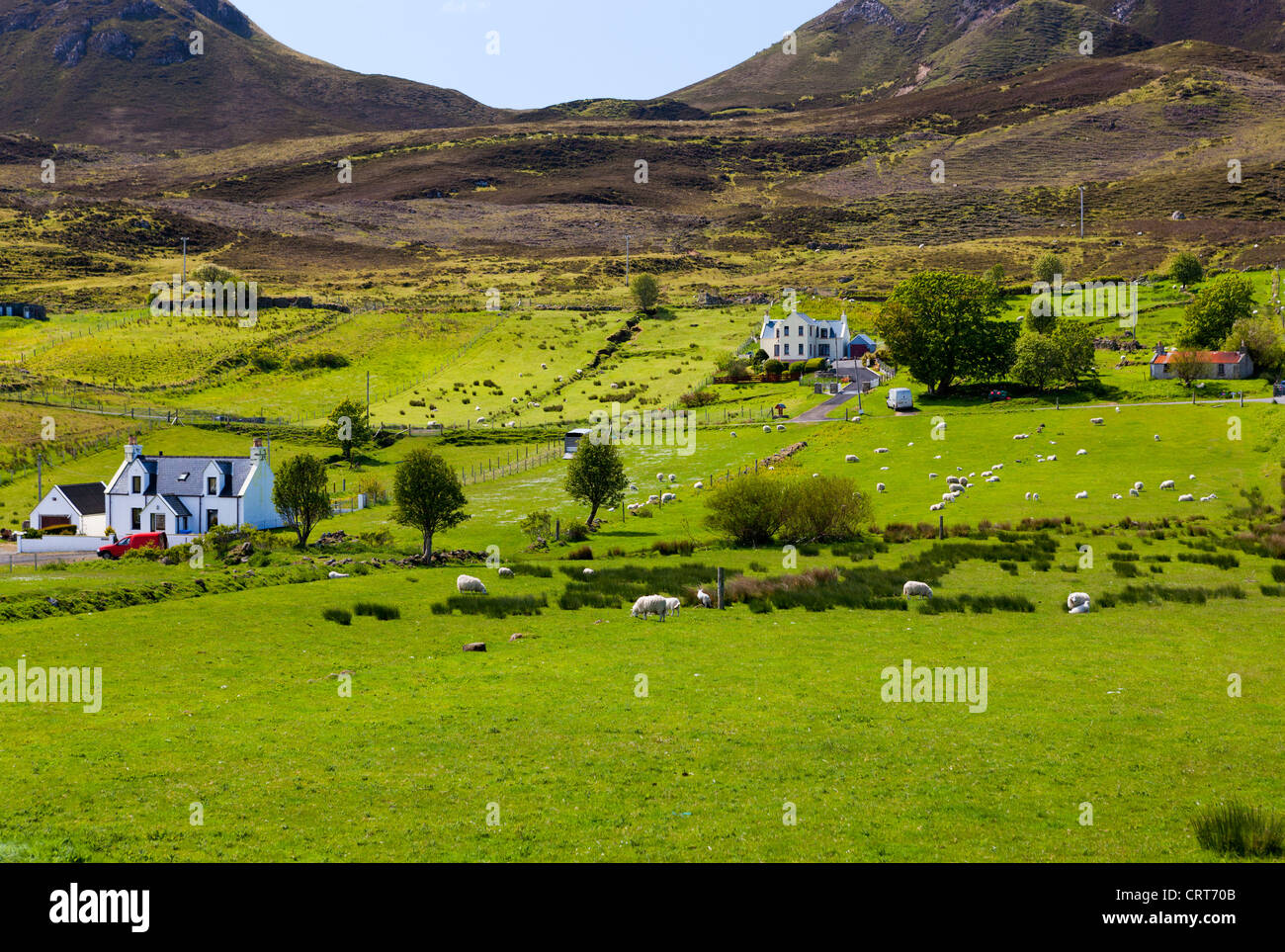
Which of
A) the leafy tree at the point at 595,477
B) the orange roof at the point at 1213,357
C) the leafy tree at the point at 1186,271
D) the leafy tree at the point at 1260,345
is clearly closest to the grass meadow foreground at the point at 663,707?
the leafy tree at the point at 595,477

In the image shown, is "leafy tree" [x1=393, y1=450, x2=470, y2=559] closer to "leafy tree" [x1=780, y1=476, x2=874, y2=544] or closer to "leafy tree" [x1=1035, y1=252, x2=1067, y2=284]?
"leafy tree" [x1=780, y1=476, x2=874, y2=544]

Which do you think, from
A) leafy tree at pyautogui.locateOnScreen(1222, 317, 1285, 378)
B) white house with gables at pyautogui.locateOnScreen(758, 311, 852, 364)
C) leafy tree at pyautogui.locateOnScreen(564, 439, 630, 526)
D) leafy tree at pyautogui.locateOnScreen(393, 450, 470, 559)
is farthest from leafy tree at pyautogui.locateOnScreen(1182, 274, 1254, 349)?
leafy tree at pyautogui.locateOnScreen(393, 450, 470, 559)

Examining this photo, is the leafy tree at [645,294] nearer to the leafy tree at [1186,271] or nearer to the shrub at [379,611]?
the leafy tree at [1186,271]

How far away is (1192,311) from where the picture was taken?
104 meters

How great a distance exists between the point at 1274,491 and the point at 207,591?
5481 cm

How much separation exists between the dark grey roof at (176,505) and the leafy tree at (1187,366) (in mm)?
82536

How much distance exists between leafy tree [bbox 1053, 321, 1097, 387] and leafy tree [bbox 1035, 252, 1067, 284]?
5887 cm

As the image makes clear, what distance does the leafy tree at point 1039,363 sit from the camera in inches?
3669

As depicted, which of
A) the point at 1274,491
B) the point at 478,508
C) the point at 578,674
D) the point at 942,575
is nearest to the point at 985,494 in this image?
the point at 1274,491

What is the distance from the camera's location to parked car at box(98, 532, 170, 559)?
184ft

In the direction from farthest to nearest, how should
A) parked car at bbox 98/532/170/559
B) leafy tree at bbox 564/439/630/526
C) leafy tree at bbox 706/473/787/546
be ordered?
leafy tree at bbox 564/439/630/526 → parked car at bbox 98/532/170/559 → leafy tree at bbox 706/473/787/546

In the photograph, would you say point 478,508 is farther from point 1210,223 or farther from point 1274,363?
point 1210,223

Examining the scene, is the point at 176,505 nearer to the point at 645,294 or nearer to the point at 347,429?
the point at 347,429
